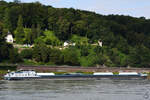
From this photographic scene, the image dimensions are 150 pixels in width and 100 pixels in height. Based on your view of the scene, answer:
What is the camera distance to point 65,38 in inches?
5438

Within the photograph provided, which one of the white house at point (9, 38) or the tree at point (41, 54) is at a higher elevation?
the white house at point (9, 38)

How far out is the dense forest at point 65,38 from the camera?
107625 mm

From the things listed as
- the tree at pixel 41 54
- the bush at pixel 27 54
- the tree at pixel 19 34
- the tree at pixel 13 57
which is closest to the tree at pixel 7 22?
the tree at pixel 19 34

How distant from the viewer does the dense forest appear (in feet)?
353

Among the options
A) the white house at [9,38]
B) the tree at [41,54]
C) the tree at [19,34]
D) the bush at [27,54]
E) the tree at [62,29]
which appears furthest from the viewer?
the tree at [62,29]

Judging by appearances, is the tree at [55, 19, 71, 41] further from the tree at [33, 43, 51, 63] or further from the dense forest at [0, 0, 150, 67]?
the tree at [33, 43, 51, 63]

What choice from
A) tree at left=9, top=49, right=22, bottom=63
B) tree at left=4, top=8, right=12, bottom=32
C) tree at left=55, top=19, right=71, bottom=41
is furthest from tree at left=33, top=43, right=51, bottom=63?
tree at left=4, top=8, right=12, bottom=32

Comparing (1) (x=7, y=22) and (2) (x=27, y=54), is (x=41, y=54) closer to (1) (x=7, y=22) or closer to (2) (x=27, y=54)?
(2) (x=27, y=54)

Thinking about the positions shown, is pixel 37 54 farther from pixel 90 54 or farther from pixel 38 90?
pixel 38 90

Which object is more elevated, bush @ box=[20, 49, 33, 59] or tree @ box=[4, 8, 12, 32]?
tree @ box=[4, 8, 12, 32]

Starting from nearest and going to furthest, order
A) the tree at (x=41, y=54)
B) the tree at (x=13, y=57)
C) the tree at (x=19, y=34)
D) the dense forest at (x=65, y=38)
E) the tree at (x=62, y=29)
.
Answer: the tree at (x=13, y=57), the tree at (x=41, y=54), the dense forest at (x=65, y=38), the tree at (x=19, y=34), the tree at (x=62, y=29)

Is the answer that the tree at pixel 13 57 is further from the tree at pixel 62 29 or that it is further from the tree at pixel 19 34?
the tree at pixel 62 29

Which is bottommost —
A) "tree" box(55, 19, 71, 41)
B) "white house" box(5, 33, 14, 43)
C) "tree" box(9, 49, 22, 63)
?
"tree" box(9, 49, 22, 63)

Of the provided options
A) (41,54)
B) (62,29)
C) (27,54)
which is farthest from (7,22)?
(41,54)
